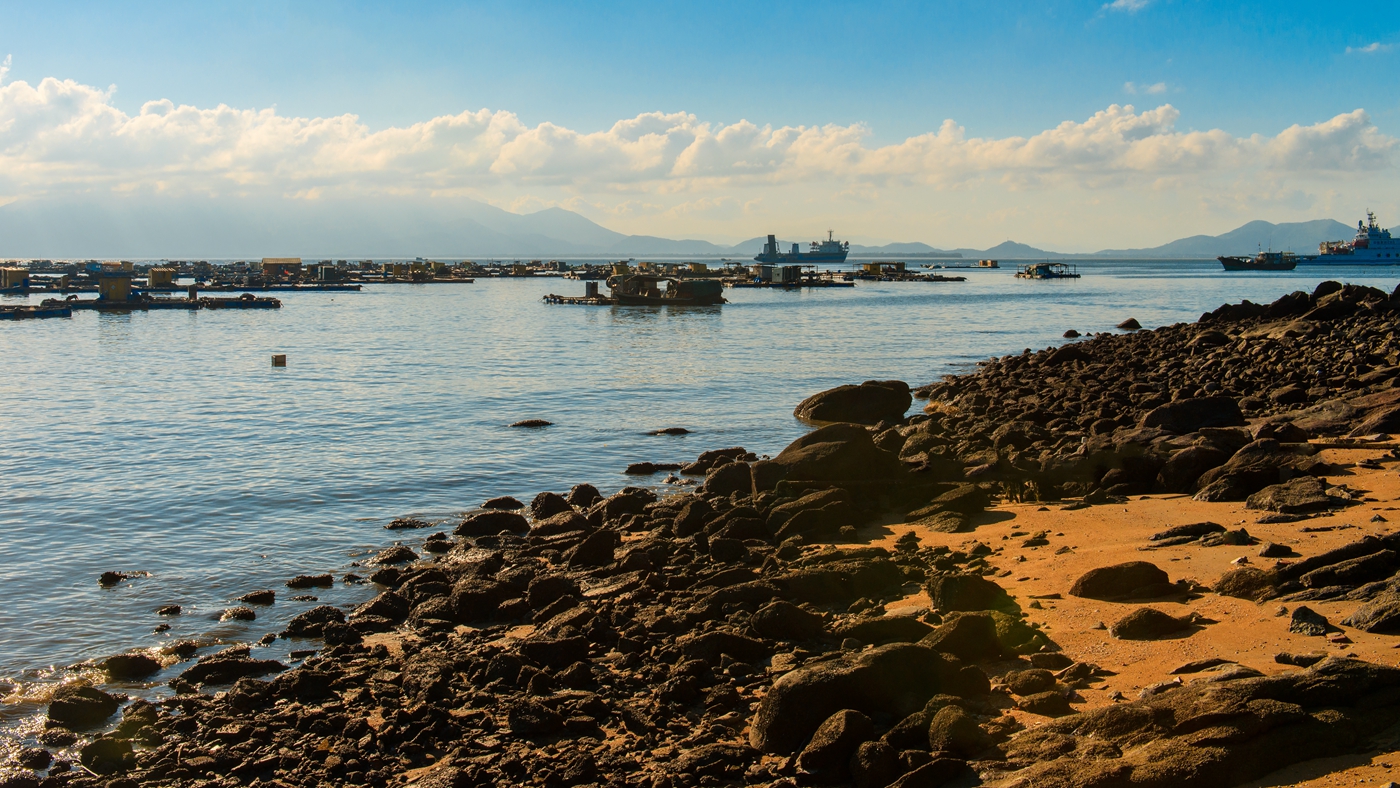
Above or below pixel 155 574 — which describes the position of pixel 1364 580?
above

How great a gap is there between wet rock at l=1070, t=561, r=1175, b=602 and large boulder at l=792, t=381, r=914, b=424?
15699mm

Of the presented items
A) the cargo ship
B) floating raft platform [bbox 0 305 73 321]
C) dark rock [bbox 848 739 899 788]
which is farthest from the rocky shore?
the cargo ship

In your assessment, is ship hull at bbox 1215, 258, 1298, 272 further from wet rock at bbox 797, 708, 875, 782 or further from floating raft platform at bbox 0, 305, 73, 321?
wet rock at bbox 797, 708, 875, 782

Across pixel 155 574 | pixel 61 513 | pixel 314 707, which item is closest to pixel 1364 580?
pixel 314 707

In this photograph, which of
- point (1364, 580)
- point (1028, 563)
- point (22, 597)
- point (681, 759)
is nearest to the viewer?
point (681, 759)

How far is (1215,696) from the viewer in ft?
22.6

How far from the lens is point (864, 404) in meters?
27.8

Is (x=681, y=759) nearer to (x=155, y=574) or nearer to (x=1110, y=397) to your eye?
(x=155, y=574)

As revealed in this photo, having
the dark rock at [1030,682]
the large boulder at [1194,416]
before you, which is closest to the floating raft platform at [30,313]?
the large boulder at [1194,416]

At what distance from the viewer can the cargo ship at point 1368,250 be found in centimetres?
15438

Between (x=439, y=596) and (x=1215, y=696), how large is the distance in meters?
9.12

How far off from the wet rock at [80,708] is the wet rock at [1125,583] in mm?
10387

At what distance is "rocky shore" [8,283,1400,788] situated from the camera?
729 centimetres

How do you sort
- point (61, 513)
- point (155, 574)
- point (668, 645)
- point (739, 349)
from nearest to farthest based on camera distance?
point (668, 645), point (155, 574), point (61, 513), point (739, 349)
